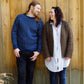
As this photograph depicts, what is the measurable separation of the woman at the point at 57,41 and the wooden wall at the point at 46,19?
0.33 meters

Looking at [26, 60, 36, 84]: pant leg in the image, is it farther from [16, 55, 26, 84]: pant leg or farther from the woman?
the woman

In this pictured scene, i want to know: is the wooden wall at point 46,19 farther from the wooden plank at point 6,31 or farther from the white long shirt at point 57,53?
the white long shirt at point 57,53

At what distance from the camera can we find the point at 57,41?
9.13 ft

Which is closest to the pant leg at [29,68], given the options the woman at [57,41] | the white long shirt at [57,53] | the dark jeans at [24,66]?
the dark jeans at [24,66]

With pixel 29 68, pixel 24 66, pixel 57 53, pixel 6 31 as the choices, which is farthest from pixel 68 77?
pixel 6 31

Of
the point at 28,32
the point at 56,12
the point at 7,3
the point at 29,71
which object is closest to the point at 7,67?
the point at 29,71

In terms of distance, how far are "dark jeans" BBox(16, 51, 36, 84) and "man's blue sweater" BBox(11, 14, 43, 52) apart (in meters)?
0.11

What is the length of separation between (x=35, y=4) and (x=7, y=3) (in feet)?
2.04

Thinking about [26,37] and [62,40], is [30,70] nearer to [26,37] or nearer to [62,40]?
[26,37]

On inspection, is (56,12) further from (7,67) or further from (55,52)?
(7,67)

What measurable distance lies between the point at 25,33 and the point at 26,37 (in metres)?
0.07

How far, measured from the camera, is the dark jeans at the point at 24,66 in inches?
110

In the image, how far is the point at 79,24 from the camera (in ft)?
10.1

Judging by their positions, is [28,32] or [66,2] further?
[66,2]
